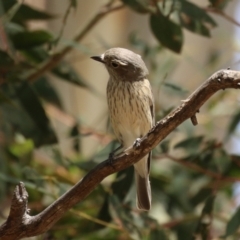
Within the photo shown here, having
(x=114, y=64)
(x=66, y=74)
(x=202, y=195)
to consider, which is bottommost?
(x=202, y=195)

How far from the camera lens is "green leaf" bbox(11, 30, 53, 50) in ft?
3.82

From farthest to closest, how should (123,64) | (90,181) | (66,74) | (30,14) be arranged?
(66,74), (30,14), (123,64), (90,181)

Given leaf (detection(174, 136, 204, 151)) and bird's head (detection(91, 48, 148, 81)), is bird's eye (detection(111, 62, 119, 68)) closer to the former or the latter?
bird's head (detection(91, 48, 148, 81))

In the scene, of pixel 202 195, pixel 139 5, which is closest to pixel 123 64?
pixel 139 5

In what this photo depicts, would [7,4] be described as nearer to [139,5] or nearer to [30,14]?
[30,14]

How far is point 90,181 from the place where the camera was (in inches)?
30.8

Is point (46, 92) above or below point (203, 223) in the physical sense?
above

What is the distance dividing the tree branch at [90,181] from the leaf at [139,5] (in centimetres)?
39

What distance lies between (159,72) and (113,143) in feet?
1.47

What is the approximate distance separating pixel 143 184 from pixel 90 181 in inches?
14.0

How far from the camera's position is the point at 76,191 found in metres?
0.79

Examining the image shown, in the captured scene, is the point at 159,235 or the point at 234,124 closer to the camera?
the point at 159,235

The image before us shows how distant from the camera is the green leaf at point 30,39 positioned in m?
1.16

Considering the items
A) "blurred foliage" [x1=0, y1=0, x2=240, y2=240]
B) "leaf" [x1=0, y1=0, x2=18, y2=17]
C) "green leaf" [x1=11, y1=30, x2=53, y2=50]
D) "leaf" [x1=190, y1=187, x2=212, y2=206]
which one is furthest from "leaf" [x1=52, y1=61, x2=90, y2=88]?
"leaf" [x1=190, y1=187, x2=212, y2=206]
